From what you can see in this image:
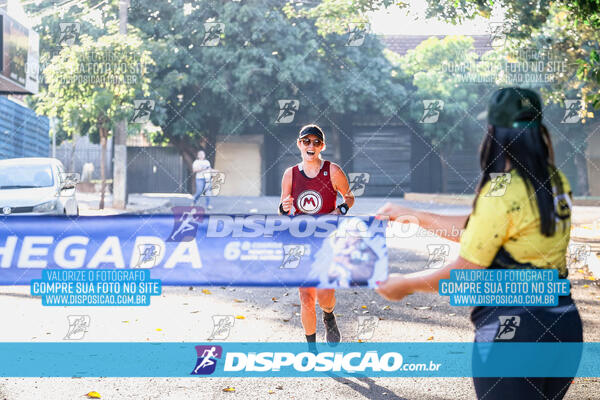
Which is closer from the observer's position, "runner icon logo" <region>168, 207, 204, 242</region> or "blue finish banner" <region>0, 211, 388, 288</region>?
"blue finish banner" <region>0, 211, 388, 288</region>

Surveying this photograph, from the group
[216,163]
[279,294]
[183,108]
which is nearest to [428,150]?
[216,163]

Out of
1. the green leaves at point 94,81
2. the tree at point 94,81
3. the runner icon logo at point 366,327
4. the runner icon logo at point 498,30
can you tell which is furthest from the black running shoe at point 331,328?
the green leaves at point 94,81

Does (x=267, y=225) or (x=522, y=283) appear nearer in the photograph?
(x=522, y=283)

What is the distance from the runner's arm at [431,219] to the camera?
2.93 meters

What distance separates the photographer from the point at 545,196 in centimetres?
242

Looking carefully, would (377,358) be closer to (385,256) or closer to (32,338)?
(385,256)

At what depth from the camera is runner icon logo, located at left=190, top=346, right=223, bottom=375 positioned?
5270 millimetres

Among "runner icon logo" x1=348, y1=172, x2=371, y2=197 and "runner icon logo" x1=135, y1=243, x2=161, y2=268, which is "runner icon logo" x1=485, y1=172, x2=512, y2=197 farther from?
"runner icon logo" x1=348, y1=172, x2=371, y2=197

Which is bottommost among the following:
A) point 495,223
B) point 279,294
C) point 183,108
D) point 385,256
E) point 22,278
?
point 279,294

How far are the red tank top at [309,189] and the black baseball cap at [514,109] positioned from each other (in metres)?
3.11

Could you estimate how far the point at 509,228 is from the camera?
2.37 m

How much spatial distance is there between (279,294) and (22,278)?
514 centimetres

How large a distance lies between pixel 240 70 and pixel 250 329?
71.1 ft

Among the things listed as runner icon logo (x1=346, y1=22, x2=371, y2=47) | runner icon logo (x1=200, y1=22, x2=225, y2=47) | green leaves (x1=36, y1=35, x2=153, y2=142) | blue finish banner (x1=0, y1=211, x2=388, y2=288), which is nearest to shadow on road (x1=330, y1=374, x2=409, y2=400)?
blue finish banner (x1=0, y1=211, x2=388, y2=288)
